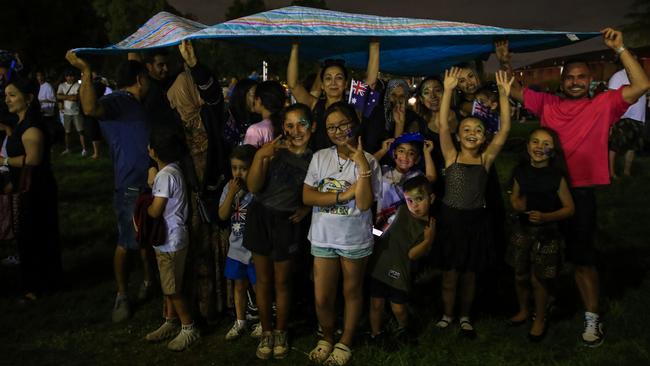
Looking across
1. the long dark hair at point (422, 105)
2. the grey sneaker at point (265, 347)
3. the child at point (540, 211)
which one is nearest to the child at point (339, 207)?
the grey sneaker at point (265, 347)

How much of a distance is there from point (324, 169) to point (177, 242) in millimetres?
1312

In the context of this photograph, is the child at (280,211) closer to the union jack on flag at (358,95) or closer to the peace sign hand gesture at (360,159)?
the peace sign hand gesture at (360,159)

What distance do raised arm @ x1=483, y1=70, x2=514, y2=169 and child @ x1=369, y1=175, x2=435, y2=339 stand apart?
0.56 meters

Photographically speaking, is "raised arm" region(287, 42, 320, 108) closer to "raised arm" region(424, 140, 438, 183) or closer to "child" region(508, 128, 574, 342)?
"raised arm" region(424, 140, 438, 183)

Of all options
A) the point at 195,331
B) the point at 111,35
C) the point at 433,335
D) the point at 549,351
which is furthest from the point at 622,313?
the point at 111,35

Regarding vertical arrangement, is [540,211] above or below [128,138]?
below

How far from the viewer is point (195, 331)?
418 cm

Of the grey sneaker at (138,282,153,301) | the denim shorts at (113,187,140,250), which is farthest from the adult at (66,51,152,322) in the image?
the grey sneaker at (138,282,153,301)

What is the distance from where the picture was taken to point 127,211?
4.44m

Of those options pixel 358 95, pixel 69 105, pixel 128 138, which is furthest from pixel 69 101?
pixel 358 95

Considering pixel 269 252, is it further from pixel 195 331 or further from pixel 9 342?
pixel 9 342

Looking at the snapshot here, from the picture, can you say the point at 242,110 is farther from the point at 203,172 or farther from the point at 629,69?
the point at 629,69

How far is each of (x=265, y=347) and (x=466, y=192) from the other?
77.7 inches

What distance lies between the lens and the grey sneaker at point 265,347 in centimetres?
388
